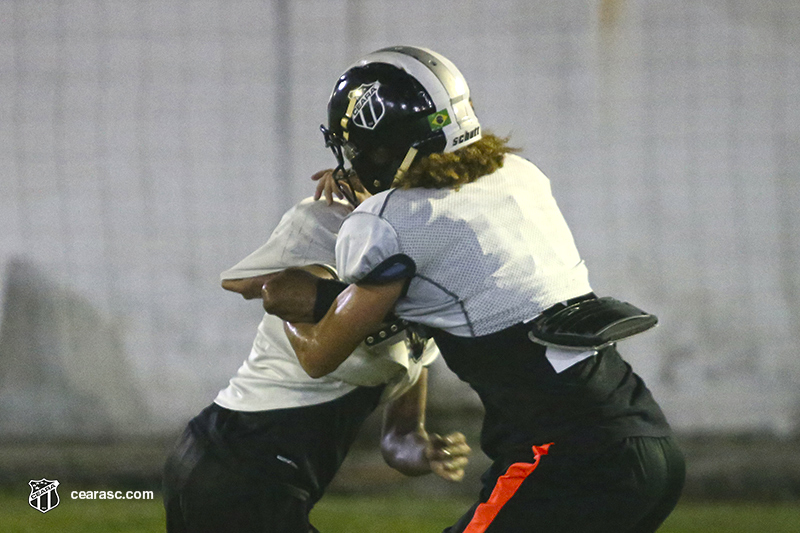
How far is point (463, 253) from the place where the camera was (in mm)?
1860

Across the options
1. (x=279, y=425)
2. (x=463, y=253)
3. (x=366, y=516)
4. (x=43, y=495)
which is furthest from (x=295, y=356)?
(x=43, y=495)

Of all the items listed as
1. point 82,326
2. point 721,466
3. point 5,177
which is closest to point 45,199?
point 5,177

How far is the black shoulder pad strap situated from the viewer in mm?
1754

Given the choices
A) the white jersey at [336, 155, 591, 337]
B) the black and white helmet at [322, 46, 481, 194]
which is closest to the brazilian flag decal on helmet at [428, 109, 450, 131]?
the black and white helmet at [322, 46, 481, 194]

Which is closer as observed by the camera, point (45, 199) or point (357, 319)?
point (357, 319)

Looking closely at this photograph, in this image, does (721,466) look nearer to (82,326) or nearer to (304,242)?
(304,242)

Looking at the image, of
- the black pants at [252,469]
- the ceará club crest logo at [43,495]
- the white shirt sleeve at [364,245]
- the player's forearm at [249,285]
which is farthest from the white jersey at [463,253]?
the ceará club crest logo at [43,495]

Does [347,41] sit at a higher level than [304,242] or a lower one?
higher

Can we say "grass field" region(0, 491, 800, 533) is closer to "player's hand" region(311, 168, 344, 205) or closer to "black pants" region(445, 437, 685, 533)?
"player's hand" region(311, 168, 344, 205)

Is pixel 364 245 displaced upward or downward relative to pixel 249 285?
upward

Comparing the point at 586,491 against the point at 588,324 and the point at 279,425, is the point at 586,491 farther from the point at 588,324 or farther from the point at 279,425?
the point at 279,425

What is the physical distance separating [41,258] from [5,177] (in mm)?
526

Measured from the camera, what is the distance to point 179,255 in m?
4.89

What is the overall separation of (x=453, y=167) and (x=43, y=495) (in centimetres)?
352
